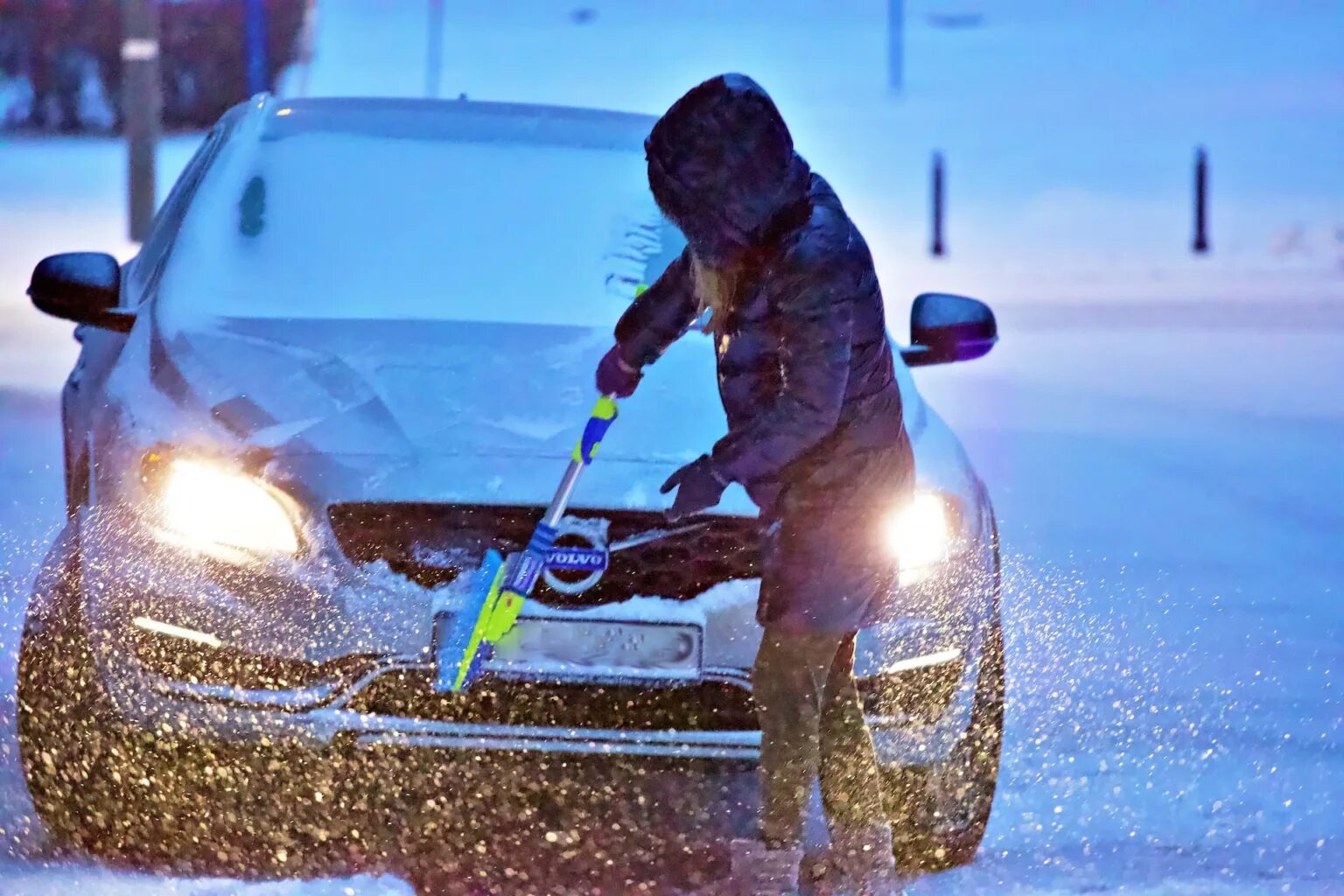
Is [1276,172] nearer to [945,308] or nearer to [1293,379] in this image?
[1293,379]

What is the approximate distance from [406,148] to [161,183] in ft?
50.0

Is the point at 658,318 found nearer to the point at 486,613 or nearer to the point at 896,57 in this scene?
the point at 486,613

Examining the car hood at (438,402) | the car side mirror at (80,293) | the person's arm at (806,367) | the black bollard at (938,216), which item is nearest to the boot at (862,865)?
the car hood at (438,402)

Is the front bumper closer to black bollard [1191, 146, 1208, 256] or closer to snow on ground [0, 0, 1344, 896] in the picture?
snow on ground [0, 0, 1344, 896]

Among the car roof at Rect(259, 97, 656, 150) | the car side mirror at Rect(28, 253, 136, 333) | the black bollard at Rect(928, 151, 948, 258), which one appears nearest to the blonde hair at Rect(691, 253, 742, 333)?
the car side mirror at Rect(28, 253, 136, 333)

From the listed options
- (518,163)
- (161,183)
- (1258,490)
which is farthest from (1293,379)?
(161,183)

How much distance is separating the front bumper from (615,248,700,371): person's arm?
1.51 feet

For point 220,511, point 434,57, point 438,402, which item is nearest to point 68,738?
point 220,511

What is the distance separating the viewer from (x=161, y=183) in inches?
784

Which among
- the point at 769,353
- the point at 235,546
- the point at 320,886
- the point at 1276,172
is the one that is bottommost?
the point at 1276,172

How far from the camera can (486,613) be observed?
11.9 feet

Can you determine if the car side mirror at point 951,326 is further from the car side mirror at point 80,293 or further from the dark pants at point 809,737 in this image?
the car side mirror at point 80,293

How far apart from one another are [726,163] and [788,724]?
997 mm

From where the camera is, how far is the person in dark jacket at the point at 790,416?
10.3ft
